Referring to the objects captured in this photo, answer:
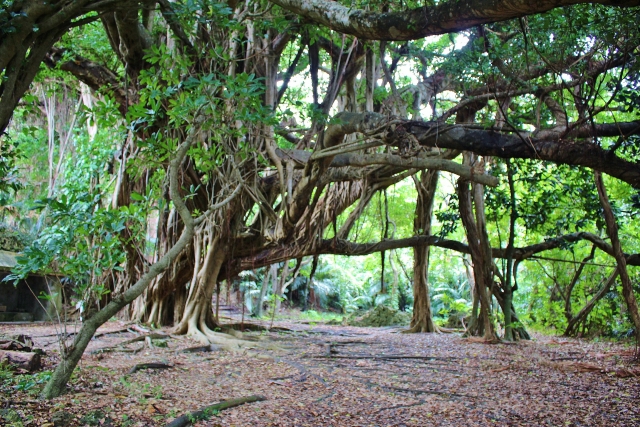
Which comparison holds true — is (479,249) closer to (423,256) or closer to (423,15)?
(423,256)

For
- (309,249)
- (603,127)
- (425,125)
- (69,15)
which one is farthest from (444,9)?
(309,249)

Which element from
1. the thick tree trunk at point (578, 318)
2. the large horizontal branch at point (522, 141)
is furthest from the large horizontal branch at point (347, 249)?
the large horizontal branch at point (522, 141)

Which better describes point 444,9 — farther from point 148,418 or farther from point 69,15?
point 148,418

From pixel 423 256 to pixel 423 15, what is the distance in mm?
6976

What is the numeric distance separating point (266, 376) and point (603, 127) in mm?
3550

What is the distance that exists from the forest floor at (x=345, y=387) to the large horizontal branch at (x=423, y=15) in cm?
221

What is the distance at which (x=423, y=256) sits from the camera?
8.94 m

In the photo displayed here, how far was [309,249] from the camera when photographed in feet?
25.3

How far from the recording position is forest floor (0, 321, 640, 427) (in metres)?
2.96

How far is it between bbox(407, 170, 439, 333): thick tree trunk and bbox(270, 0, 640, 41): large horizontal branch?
528 cm

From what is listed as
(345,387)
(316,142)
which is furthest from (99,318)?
(316,142)

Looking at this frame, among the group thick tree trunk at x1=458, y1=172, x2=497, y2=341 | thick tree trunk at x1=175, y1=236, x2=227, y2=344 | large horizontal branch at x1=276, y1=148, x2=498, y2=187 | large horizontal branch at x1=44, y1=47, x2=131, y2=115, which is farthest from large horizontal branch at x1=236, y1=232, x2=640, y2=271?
large horizontal branch at x1=44, y1=47, x2=131, y2=115

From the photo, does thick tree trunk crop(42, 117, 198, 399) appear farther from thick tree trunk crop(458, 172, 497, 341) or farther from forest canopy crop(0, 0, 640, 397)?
thick tree trunk crop(458, 172, 497, 341)

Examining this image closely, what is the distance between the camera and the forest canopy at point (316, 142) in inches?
124
